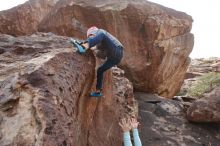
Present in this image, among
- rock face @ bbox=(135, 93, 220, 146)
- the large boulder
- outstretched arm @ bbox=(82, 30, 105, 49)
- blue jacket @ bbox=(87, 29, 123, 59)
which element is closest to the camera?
outstretched arm @ bbox=(82, 30, 105, 49)

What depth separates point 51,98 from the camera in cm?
504

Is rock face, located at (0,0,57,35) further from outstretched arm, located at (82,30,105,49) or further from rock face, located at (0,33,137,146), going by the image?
outstretched arm, located at (82,30,105,49)

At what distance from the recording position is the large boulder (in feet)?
47.1

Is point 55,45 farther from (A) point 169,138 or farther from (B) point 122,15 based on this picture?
(B) point 122,15

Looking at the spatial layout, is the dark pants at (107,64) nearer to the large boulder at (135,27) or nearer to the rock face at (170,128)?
the rock face at (170,128)

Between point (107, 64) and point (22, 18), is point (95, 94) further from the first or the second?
point (22, 18)

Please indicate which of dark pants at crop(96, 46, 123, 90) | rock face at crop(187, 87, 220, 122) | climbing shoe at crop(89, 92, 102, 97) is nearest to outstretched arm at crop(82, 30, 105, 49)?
dark pants at crop(96, 46, 123, 90)

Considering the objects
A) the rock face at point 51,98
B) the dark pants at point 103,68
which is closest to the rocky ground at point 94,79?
the rock face at point 51,98

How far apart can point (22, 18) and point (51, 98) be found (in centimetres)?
1304

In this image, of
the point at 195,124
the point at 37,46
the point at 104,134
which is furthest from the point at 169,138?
the point at 37,46

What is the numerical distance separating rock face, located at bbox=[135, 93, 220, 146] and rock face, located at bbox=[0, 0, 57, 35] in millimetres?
7457

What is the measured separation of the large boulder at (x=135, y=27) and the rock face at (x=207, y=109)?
11.0 ft

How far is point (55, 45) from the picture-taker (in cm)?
737

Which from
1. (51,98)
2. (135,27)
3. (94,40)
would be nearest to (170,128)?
(135,27)
